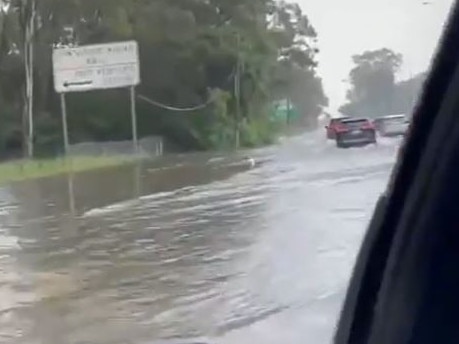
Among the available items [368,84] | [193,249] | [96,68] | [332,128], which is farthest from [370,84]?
[96,68]

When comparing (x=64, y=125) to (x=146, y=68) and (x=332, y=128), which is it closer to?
(x=146, y=68)

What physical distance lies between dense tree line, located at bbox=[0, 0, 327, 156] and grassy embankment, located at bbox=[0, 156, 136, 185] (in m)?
0.12

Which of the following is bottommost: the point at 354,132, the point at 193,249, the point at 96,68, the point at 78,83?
the point at 193,249

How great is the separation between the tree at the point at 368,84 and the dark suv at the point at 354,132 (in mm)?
180

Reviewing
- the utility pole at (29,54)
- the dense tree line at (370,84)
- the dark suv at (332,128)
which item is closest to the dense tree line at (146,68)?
the utility pole at (29,54)

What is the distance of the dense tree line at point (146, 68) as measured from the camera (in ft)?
24.3

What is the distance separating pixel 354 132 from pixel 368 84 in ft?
2.12

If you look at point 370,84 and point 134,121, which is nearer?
point 370,84

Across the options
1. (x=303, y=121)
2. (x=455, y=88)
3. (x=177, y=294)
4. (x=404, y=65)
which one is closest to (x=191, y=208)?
(x=177, y=294)

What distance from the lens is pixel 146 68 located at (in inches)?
331

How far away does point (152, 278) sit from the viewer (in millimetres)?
4840

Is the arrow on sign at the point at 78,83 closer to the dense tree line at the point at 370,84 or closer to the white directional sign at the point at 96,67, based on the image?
the white directional sign at the point at 96,67

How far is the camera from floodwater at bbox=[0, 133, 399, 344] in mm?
3631

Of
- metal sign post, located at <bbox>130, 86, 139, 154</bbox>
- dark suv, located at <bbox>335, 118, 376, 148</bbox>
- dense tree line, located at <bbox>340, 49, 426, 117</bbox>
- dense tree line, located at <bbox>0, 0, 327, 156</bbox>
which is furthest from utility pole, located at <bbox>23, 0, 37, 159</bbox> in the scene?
dense tree line, located at <bbox>340, 49, 426, 117</bbox>
